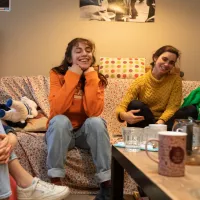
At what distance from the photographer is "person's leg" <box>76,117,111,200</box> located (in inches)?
68.2

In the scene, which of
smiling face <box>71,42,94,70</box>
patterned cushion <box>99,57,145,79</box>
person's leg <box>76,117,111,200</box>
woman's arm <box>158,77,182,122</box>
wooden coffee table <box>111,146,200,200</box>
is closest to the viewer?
wooden coffee table <box>111,146,200,200</box>

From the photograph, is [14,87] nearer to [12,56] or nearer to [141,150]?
[12,56]

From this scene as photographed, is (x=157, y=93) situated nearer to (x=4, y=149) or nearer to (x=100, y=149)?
(x=100, y=149)

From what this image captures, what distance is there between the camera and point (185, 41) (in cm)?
337

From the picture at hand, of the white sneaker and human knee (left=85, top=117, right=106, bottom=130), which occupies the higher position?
human knee (left=85, top=117, right=106, bottom=130)

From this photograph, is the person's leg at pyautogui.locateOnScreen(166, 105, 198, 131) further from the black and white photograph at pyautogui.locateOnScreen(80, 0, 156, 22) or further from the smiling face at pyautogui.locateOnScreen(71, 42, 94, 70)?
the black and white photograph at pyautogui.locateOnScreen(80, 0, 156, 22)

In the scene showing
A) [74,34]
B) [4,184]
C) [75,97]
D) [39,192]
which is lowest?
[39,192]

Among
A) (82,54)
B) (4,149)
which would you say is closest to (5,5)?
(82,54)

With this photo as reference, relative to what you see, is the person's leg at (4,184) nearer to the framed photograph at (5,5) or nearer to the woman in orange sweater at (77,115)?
the woman in orange sweater at (77,115)

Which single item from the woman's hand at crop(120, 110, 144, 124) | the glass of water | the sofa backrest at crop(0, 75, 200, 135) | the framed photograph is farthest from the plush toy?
the framed photograph

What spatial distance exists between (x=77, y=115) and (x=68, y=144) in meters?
0.26

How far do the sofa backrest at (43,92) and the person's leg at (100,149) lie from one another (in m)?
0.72

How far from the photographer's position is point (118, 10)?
3.26 m

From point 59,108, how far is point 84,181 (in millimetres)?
464
